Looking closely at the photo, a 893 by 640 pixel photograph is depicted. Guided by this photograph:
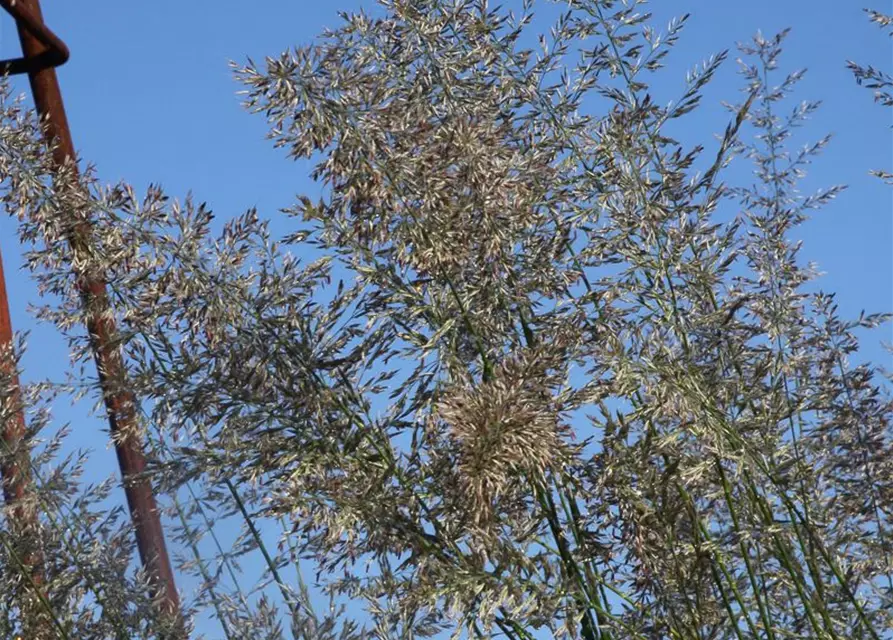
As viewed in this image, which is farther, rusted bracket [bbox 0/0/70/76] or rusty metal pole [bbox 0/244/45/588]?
rusted bracket [bbox 0/0/70/76]

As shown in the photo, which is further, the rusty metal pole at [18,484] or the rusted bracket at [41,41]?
the rusted bracket at [41,41]

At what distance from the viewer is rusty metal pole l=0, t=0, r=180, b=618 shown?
2.11 meters

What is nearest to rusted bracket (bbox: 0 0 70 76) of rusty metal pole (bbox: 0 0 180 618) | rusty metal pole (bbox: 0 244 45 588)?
rusty metal pole (bbox: 0 0 180 618)

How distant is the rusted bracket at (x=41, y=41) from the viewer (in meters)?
4.15

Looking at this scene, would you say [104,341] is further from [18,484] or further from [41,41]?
[41,41]

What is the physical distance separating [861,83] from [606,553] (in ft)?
3.85

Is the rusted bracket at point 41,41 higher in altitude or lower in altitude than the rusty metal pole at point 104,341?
higher

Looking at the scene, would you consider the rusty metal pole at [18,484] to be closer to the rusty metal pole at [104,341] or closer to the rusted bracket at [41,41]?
the rusty metal pole at [104,341]

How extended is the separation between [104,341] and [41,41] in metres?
2.38

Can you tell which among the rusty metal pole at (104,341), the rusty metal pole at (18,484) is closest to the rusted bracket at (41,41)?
the rusty metal pole at (104,341)

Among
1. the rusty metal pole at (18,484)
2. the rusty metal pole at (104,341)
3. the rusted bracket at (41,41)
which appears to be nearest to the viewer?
the rusty metal pole at (104,341)

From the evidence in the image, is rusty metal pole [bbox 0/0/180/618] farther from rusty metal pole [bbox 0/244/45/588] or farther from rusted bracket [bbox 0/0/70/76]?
rusty metal pole [bbox 0/244/45/588]

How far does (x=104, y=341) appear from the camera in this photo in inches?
85.5

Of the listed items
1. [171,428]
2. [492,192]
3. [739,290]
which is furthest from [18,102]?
[739,290]
